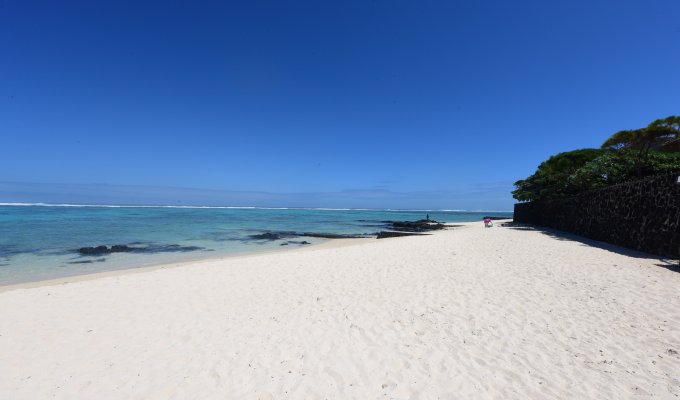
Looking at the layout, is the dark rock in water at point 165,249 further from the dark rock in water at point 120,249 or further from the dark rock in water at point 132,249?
the dark rock in water at point 120,249

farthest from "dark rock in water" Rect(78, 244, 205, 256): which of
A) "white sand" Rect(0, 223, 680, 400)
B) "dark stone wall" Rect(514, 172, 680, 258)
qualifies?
"dark stone wall" Rect(514, 172, 680, 258)

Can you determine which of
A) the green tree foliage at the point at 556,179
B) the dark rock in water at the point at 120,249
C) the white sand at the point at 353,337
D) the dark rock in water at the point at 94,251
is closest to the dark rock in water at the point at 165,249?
the dark rock in water at the point at 120,249

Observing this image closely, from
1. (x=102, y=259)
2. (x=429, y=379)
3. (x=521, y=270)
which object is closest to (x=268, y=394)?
(x=429, y=379)

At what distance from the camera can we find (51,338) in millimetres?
5113

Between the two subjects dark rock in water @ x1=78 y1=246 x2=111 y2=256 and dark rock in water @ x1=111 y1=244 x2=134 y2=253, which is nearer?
dark rock in water @ x1=78 y1=246 x2=111 y2=256

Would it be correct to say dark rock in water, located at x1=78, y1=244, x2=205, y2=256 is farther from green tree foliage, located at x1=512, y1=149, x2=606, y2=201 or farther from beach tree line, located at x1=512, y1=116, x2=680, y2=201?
green tree foliage, located at x1=512, y1=149, x2=606, y2=201

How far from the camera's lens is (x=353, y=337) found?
4.82m

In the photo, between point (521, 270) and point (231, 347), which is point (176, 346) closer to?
point (231, 347)

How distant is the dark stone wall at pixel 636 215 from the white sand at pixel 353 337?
3.59 metres

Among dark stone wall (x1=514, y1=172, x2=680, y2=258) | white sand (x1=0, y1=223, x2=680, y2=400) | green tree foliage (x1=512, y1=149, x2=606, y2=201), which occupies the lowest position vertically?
white sand (x1=0, y1=223, x2=680, y2=400)

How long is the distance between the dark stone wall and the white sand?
11.8 ft

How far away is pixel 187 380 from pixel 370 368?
2.34 meters

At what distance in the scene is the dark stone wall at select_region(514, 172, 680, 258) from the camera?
34.4 feet

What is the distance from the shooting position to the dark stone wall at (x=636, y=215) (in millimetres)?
10484
